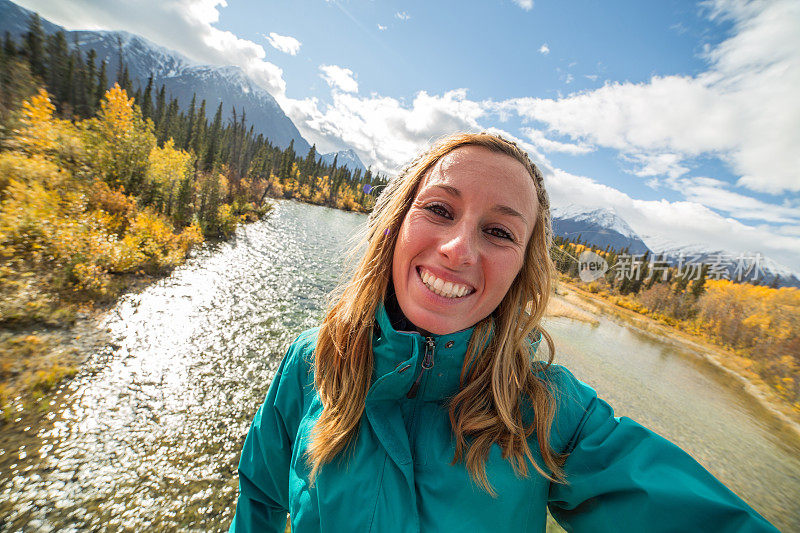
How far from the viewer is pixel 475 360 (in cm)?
152

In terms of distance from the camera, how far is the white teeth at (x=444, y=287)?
4.47ft

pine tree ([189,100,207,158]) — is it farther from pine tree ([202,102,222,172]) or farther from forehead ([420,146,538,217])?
forehead ([420,146,538,217])

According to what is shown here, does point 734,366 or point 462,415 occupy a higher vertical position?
point 462,415

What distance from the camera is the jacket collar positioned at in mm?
1394

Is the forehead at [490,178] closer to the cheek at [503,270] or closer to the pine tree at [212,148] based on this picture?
the cheek at [503,270]

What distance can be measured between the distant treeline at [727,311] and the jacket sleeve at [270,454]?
11.5 m

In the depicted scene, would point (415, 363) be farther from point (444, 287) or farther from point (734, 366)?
point (734, 366)

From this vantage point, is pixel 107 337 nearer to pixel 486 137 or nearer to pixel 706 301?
pixel 486 137

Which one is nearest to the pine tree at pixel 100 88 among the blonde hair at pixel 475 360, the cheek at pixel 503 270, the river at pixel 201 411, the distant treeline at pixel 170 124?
the distant treeline at pixel 170 124

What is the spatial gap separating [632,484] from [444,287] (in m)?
1.06

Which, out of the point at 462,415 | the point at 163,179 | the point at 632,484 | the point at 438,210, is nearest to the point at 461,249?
the point at 438,210

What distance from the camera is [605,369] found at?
1393cm

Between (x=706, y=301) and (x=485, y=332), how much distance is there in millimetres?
47877

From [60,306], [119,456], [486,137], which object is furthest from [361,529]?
[60,306]
